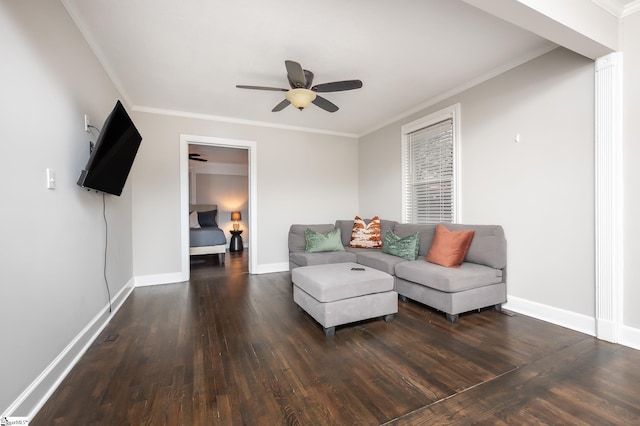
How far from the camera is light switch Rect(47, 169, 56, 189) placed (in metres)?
1.68

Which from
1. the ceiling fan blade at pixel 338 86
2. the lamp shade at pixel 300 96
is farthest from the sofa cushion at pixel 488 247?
the lamp shade at pixel 300 96

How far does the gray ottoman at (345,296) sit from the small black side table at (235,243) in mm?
4929

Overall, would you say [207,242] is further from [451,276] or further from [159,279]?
[451,276]

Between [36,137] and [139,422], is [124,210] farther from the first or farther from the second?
[139,422]

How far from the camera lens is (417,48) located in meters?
2.55

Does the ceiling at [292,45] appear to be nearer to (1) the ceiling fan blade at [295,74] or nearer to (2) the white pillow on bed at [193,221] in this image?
(1) the ceiling fan blade at [295,74]

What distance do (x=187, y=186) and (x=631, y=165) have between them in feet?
16.0

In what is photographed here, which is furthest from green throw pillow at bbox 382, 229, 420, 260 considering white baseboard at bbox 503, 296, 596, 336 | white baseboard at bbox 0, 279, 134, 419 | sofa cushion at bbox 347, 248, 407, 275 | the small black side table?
the small black side table

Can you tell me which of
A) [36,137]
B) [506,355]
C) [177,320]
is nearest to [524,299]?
[506,355]

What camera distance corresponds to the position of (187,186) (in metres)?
4.18

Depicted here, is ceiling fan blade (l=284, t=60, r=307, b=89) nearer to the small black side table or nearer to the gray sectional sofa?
the gray sectional sofa

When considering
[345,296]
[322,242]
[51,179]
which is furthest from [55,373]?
[322,242]

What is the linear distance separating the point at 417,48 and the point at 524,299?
2.70 metres

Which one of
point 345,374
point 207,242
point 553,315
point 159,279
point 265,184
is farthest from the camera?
point 207,242
